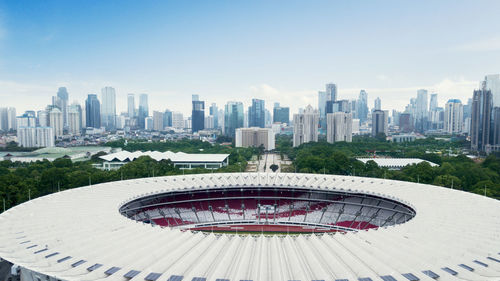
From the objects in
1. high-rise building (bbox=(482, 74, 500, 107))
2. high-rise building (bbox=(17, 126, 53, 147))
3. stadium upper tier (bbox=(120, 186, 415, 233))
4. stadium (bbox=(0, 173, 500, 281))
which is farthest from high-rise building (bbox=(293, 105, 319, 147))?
stadium (bbox=(0, 173, 500, 281))

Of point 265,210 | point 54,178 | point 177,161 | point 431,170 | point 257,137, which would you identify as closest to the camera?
point 265,210

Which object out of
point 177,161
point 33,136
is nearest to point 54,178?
point 177,161

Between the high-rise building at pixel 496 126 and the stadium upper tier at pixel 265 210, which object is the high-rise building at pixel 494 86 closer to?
the high-rise building at pixel 496 126

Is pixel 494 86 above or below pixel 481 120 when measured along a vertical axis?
above

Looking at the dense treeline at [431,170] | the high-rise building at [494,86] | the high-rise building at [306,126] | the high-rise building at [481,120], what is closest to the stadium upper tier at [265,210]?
the dense treeline at [431,170]

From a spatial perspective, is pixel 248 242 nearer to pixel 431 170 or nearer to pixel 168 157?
pixel 431 170

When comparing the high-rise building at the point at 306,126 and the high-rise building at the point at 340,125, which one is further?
the high-rise building at the point at 340,125

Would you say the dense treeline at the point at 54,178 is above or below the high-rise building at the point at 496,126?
below
